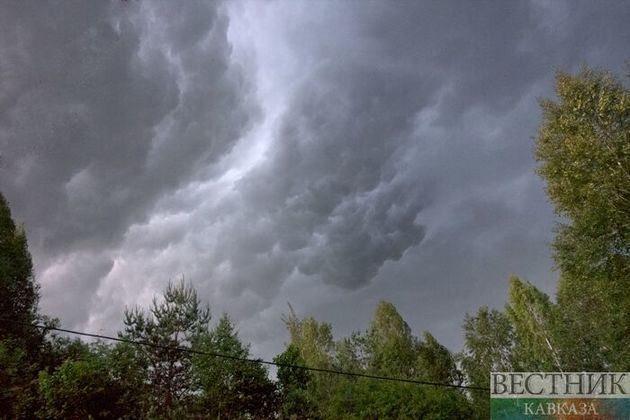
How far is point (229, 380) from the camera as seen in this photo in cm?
3362

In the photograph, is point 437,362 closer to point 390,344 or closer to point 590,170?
point 390,344

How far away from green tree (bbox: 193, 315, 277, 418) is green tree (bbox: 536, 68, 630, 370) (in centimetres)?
2083

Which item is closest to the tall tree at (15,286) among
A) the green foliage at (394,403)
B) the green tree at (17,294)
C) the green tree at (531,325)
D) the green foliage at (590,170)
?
the green tree at (17,294)

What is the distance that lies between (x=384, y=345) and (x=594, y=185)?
3946cm

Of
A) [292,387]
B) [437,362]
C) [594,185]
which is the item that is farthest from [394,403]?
[437,362]

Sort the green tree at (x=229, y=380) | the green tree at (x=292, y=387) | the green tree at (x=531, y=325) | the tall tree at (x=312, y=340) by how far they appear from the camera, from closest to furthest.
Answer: the green tree at (x=229, y=380) → the green tree at (x=292, y=387) → the green tree at (x=531, y=325) → the tall tree at (x=312, y=340)

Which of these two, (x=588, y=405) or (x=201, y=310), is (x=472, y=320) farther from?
(x=588, y=405)

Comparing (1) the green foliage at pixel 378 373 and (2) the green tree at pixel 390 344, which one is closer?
(1) the green foliage at pixel 378 373

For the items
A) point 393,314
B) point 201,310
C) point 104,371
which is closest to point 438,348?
point 393,314

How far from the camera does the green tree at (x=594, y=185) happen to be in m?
19.9

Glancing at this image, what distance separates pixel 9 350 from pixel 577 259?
37.2 meters

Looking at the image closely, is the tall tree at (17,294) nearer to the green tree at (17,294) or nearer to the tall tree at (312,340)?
the green tree at (17,294)

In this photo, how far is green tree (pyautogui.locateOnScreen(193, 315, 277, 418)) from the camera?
3231 centimetres

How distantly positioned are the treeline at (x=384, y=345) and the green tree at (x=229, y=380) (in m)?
0.09
